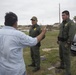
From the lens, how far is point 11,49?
14.3 ft

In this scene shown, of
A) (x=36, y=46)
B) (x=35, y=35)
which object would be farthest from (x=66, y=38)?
(x=36, y=46)

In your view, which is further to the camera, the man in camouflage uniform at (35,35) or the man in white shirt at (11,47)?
the man in camouflage uniform at (35,35)

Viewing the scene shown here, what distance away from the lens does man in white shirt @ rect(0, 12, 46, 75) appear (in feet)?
14.3

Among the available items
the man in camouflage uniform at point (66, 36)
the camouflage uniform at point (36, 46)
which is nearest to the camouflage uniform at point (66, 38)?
the man in camouflage uniform at point (66, 36)

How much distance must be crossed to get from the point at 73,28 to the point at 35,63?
231 cm

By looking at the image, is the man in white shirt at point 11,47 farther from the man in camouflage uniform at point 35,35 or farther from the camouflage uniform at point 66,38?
the man in camouflage uniform at point 35,35

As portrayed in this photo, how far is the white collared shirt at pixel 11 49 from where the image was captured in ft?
14.3

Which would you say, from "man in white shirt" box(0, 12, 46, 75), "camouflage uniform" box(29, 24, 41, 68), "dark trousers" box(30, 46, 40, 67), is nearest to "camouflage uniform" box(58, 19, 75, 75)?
"camouflage uniform" box(29, 24, 41, 68)

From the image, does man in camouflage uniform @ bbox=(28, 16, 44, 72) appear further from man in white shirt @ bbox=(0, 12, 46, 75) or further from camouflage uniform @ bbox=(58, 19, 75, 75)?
man in white shirt @ bbox=(0, 12, 46, 75)

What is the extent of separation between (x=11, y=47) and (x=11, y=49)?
3cm

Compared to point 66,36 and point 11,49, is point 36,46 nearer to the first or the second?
point 66,36

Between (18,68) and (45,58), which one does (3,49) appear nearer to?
(18,68)

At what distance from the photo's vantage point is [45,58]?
411 inches

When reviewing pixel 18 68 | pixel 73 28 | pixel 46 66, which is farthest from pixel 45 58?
pixel 18 68
